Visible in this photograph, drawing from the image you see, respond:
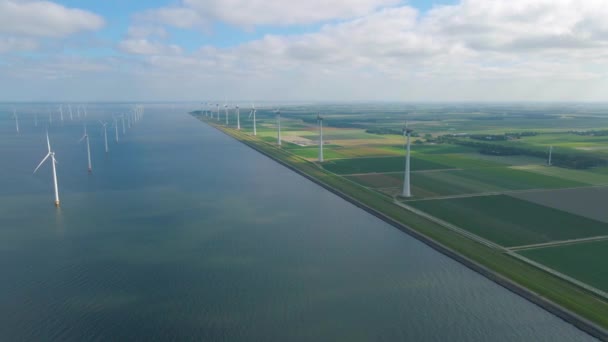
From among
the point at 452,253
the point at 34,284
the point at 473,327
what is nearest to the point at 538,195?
the point at 452,253

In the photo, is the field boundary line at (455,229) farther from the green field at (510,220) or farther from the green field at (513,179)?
the green field at (513,179)

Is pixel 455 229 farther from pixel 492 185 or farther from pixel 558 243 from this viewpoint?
pixel 492 185

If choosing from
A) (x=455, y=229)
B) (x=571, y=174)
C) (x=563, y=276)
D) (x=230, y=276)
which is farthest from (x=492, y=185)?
(x=230, y=276)

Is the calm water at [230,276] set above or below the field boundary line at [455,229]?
below

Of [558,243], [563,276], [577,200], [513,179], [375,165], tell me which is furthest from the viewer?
[375,165]

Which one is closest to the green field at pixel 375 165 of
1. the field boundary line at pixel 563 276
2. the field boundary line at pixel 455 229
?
the field boundary line at pixel 455 229

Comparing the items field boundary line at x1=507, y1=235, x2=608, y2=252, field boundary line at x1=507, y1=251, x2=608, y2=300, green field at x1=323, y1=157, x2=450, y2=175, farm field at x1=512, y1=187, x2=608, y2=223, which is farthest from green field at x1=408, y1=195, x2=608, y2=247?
green field at x1=323, y1=157, x2=450, y2=175
